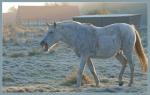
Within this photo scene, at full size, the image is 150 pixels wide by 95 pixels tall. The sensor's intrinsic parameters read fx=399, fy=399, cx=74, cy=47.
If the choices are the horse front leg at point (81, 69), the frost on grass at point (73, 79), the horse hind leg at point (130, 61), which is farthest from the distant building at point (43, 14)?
the horse hind leg at point (130, 61)

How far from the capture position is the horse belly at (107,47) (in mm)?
6907

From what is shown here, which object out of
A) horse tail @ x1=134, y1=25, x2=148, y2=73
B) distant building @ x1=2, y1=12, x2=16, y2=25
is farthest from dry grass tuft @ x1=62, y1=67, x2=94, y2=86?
distant building @ x1=2, y1=12, x2=16, y2=25

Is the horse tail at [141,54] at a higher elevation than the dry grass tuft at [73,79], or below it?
higher

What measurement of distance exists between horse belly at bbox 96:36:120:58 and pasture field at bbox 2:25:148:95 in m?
0.15

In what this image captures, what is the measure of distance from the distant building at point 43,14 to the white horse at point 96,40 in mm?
220

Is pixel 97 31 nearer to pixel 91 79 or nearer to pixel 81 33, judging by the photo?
pixel 81 33

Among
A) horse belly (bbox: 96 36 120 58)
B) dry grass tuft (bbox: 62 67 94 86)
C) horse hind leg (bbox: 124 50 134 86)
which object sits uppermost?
horse belly (bbox: 96 36 120 58)

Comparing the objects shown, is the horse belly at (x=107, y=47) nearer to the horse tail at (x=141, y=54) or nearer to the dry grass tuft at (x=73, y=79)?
the horse tail at (x=141, y=54)

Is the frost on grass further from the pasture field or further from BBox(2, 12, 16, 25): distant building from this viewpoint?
BBox(2, 12, 16, 25): distant building

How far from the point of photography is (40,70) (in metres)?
7.00

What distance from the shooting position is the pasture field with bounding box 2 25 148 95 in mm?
6910

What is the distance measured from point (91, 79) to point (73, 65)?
41 cm

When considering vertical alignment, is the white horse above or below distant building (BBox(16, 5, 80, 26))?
below

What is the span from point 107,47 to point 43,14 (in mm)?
1287
